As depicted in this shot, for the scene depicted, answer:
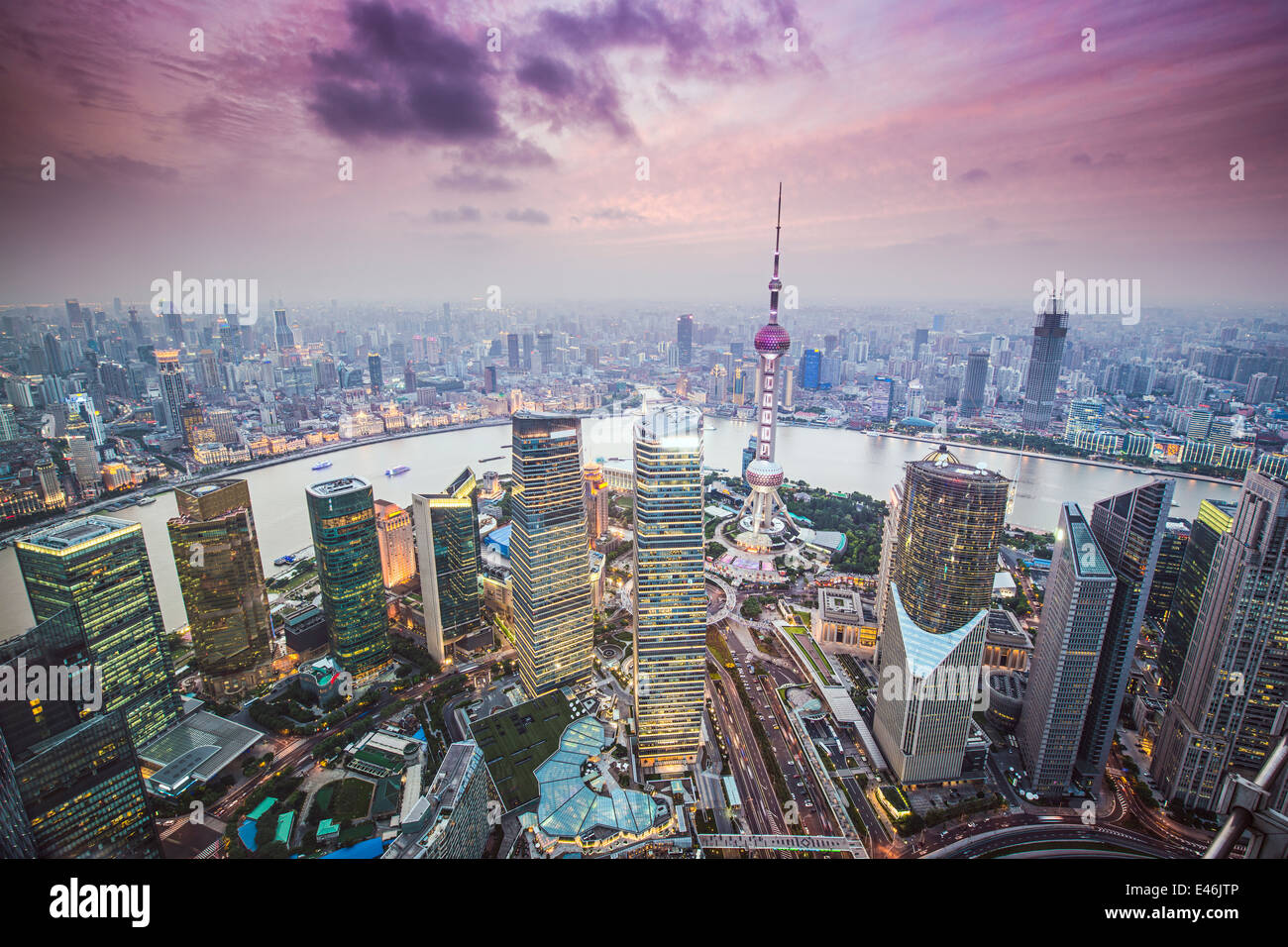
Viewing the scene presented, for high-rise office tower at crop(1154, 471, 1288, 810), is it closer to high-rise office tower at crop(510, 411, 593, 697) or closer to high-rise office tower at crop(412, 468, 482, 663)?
high-rise office tower at crop(510, 411, 593, 697)

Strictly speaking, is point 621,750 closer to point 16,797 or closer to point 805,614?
point 805,614

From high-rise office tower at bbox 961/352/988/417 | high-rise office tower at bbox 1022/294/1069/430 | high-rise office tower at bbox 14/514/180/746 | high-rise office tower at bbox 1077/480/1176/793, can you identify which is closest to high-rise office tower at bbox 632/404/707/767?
high-rise office tower at bbox 1077/480/1176/793

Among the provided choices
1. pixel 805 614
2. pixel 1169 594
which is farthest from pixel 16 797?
pixel 1169 594

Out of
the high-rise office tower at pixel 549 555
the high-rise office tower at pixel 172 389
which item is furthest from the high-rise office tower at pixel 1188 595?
the high-rise office tower at pixel 172 389

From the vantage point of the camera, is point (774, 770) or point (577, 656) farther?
point (577, 656)

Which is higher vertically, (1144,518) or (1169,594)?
(1144,518)
